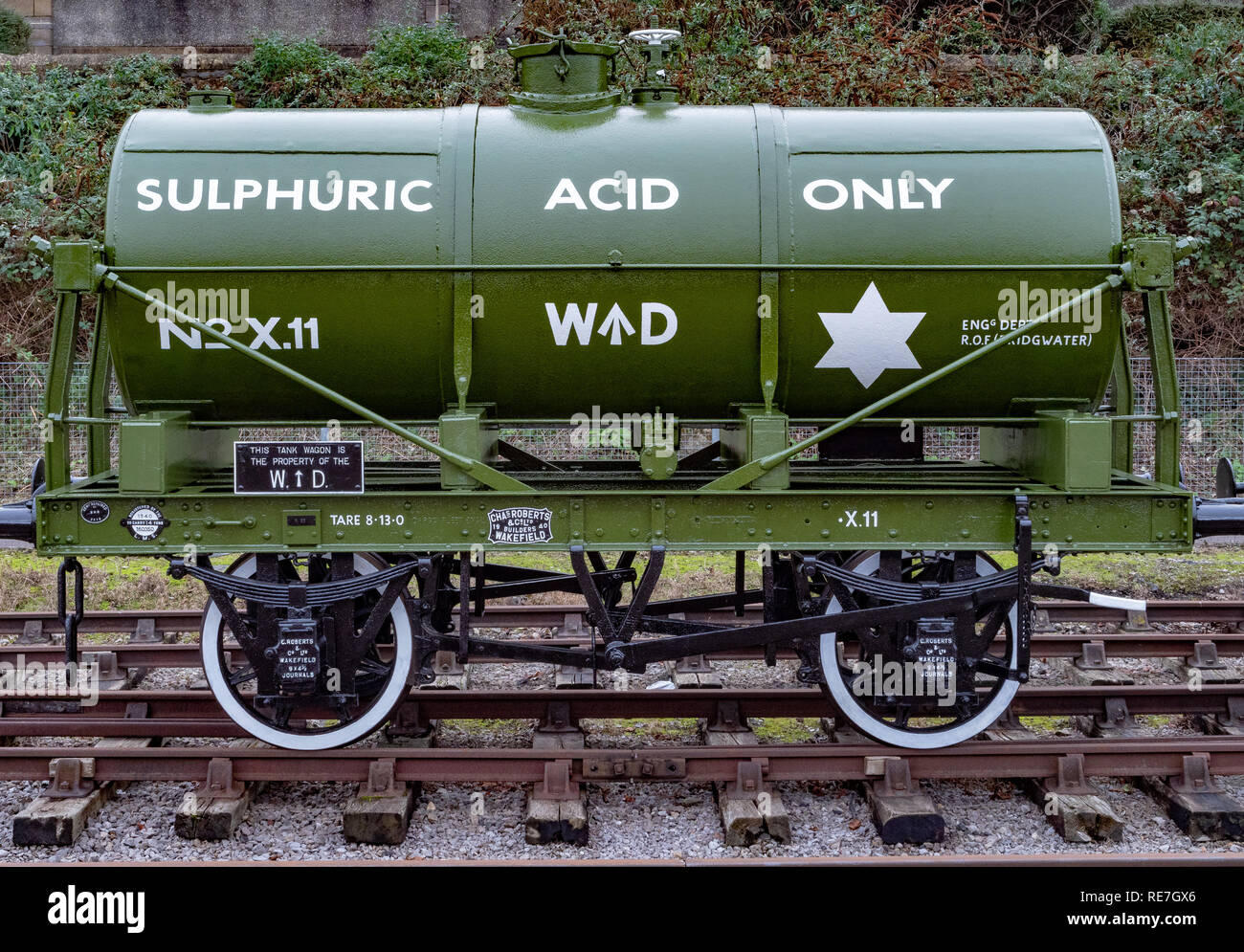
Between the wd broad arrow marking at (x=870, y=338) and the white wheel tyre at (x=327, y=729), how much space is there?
2.68 metres

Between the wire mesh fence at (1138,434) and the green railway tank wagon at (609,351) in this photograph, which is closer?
the green railway tank wagon at (609,351)

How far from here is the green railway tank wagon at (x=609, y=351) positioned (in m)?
5.23

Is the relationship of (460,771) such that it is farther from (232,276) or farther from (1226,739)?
(1226,739)

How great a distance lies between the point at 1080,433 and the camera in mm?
5215

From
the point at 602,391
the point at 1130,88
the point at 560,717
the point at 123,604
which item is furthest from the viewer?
the point at 1130,88

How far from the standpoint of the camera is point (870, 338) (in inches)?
214

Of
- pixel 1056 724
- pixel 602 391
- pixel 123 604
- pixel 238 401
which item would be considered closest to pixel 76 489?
pixel 238 401

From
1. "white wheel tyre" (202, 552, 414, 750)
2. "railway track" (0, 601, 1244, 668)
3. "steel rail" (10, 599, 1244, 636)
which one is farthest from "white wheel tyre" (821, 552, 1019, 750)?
"white wheel tyre" (202, 552, 414, 750)

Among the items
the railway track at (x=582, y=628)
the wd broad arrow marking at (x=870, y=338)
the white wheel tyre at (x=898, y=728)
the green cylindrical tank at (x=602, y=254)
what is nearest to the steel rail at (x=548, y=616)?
the railway track at (x=582, y=628)

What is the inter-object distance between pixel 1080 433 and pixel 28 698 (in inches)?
253

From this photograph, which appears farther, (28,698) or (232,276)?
(28,698)

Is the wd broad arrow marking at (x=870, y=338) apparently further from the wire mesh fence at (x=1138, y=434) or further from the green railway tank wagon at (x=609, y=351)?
the wire mesh fence at (x=1138, y=434)

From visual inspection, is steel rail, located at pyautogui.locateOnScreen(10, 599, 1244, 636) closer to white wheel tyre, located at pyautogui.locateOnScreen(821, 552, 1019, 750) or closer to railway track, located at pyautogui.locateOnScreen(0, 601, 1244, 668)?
railway track, located at pyautogui.locateOnScreen(0, 601, 1244, 668)

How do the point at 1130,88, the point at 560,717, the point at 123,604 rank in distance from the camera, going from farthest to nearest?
the point at 1130,88
the point at 123,604
the point at 560,717
